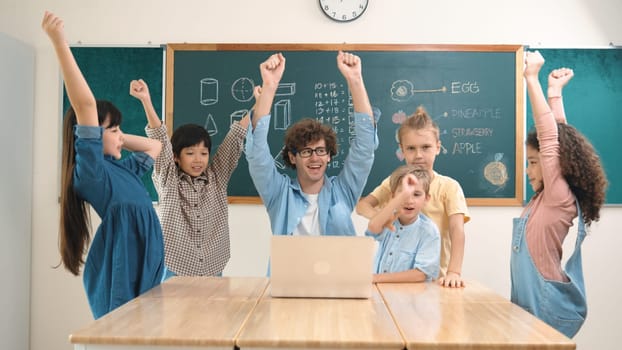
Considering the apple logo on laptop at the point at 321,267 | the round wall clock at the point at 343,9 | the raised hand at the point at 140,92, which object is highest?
the round wall clock at the point at 343,9

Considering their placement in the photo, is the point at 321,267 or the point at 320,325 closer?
the point at 320,325

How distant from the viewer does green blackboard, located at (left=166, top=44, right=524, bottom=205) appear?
381 cm

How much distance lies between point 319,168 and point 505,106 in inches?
63.5

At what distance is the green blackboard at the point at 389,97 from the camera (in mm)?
3807

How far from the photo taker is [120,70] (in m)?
3.90

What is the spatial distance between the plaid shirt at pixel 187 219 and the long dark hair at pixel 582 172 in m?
1.54

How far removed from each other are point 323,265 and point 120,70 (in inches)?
96.7

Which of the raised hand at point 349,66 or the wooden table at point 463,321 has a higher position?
the raised hand at point 349,66

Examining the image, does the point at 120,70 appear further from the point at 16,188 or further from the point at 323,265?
the point at 323,265

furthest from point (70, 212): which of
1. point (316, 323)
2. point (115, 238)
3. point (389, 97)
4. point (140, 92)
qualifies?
point (389, 97)

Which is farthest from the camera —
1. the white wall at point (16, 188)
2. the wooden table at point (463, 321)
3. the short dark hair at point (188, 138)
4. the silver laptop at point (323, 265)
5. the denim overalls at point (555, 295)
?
the white wall at point (16, 188)

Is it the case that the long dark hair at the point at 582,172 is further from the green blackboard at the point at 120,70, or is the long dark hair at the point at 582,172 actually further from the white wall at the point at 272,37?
the green blackboard at the point at 120,70

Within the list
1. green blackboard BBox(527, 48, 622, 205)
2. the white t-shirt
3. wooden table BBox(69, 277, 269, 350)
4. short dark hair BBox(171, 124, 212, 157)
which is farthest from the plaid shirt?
green blackboard BBox(527, 48, 622, 205)

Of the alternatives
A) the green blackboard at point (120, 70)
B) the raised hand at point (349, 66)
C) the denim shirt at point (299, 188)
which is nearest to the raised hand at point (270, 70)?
the denim shirt at point (299, 188)
